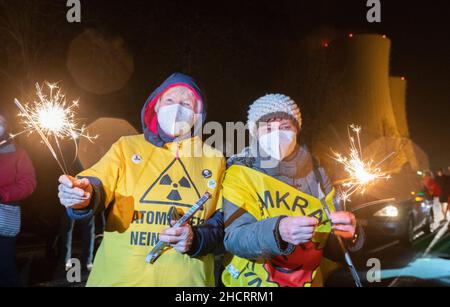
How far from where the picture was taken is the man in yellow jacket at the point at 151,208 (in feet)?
7.93

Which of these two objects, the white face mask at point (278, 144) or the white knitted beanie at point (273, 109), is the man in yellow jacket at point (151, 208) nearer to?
the white face mask at point (278, 144)

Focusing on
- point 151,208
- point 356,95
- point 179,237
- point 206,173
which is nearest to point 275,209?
point 206,173

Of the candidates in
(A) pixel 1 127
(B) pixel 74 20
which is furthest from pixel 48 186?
(B) pixel 74 20

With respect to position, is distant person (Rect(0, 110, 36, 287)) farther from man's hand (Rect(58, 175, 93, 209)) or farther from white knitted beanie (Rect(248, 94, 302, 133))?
white knitted beanie (Rect(248, 94, 302, 133))

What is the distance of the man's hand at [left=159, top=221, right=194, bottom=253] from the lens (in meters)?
2.30

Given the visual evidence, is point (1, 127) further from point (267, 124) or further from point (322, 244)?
point (322, 244)

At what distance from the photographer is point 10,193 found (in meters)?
4.24

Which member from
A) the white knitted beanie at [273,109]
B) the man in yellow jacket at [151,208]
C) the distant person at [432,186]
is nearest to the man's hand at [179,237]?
the man in yellow jacket at [151,208]

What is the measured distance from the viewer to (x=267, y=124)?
2781 millimetres

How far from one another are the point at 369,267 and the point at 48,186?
21.1 feet

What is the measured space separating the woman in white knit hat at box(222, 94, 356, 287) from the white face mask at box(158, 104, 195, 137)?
414 mm

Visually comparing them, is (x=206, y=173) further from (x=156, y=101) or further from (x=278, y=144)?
(x=156, y=101)

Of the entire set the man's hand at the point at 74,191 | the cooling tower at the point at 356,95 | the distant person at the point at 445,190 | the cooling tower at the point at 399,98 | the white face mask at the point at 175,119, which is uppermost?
the cooling tower at the point at 399,98

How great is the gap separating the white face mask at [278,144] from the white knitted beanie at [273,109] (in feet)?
0.46
